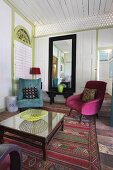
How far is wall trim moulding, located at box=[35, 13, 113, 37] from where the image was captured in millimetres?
3854

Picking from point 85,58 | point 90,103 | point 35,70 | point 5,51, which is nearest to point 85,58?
point 85,58

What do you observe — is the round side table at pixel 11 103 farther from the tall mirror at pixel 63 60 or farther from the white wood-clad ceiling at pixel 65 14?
the white wood-clad ceiling at pixel 65 14

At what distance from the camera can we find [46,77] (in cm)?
457

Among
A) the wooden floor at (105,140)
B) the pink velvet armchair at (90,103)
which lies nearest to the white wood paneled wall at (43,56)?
the pink velvet armchair at (90,103)

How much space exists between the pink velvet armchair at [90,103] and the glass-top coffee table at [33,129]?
2.64 feet

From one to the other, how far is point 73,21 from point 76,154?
391 centimetres

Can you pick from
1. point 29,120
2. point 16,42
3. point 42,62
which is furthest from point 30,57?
point 29,120

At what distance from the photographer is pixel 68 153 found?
1.69 meters

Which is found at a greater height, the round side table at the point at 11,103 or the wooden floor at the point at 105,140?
the round side table at the point at 11,103

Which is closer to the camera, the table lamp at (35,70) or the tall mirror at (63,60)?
the tall mirror at (63,60)

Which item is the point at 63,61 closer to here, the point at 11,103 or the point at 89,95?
the point at 89,95

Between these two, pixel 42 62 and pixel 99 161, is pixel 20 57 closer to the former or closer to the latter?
pixel 42 62

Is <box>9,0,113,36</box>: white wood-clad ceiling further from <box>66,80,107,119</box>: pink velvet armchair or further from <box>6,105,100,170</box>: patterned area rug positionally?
<box>6,105,100,170</box>: patterned area rug

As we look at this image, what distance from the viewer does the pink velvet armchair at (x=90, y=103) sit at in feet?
8.97
